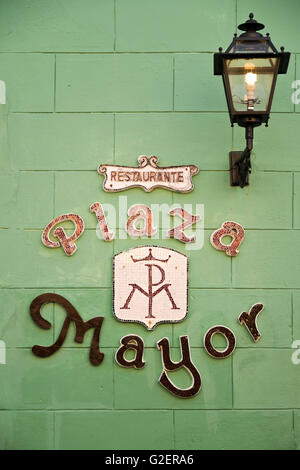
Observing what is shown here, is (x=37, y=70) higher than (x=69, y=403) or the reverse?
higher

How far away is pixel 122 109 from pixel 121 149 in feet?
0.94

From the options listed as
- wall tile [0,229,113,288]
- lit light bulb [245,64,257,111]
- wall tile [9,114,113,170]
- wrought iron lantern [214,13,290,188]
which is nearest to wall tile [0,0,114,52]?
wall tile [9,114,113,170]

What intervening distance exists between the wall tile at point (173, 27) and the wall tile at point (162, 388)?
218cm

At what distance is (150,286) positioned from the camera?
192 inches

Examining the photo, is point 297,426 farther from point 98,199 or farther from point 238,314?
point 98,199

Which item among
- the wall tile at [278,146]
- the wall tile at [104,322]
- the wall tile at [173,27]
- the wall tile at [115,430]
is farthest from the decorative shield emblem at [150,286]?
the wall tile at [173,27]

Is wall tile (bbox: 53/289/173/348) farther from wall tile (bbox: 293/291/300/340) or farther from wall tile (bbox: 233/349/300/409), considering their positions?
wall tile (bbox: 293/291/300/340)

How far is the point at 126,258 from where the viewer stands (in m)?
4.91

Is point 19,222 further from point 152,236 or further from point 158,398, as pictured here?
point 158,398

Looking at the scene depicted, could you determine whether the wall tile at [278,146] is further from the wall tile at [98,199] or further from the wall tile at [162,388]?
the wall tile at [162,388]

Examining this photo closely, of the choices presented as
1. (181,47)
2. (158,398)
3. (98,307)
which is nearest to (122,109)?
(181,47)

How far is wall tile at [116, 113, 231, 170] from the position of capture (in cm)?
496

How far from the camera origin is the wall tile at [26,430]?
4.84 m

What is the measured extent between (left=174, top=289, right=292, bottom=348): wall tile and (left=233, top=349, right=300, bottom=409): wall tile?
0.29 ft
